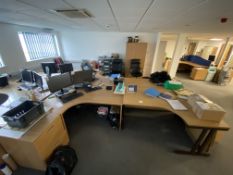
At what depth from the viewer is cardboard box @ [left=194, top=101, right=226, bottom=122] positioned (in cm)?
153

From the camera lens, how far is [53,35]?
17.4ft

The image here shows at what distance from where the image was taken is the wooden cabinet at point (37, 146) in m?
1.29

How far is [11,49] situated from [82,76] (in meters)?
2.86

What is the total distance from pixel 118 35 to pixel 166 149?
4.86 m

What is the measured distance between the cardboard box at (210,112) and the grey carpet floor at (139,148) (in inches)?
30.8

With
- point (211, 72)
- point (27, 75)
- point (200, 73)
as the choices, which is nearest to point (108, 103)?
point (27, 75)

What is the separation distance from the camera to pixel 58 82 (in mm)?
2094

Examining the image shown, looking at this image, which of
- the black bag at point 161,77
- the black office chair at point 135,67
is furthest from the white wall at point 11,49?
the black bag at point 161,77

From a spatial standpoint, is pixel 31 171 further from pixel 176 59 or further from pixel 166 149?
pixel 176 59

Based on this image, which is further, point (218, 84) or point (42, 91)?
point (218, 84)

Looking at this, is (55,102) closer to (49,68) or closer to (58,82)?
(58,82)

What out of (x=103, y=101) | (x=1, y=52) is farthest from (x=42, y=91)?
(x=1, y=52)

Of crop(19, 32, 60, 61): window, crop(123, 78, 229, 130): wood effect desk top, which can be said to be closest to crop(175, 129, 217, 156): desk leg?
crop(123, 78, 229, 130): wood effect desk top

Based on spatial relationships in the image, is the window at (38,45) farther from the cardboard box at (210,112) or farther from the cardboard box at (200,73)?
the cardboard box at (200,73)
